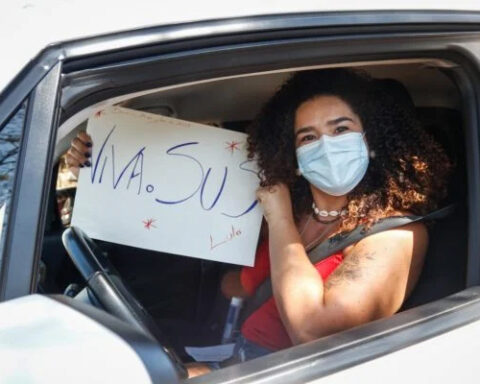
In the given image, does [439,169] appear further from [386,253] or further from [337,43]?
[337,43]

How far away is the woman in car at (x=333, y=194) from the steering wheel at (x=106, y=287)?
253mm

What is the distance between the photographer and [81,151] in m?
1.97

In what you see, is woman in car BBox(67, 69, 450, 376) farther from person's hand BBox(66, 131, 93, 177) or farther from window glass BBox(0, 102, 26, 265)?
window glass BBox(0, 102, 26, 265)

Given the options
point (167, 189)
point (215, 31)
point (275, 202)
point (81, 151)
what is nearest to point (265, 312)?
point (275, 202)

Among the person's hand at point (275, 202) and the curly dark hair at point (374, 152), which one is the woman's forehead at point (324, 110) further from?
the person's hand at point (275, 202)

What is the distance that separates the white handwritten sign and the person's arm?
0.18 metres

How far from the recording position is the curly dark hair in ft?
6.57

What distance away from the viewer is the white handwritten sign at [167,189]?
1.89 metres

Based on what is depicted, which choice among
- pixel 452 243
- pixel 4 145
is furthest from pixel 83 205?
pixel 452 243

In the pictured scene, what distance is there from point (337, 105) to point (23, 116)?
3.66 feet

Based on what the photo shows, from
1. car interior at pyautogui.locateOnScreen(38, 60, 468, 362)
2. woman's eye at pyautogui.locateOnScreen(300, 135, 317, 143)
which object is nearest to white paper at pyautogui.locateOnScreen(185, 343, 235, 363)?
car interior at pyautogui.locateOnScreen(38, 60, 468, 362)

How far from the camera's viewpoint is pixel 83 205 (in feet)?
6.36

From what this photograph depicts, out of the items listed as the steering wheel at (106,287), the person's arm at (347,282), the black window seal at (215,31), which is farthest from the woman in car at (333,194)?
the black window seal at (215,31)

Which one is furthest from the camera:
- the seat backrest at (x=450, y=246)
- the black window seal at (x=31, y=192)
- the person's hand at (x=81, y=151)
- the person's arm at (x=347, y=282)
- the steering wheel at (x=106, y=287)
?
the person's hand at (x=81, y=151)
